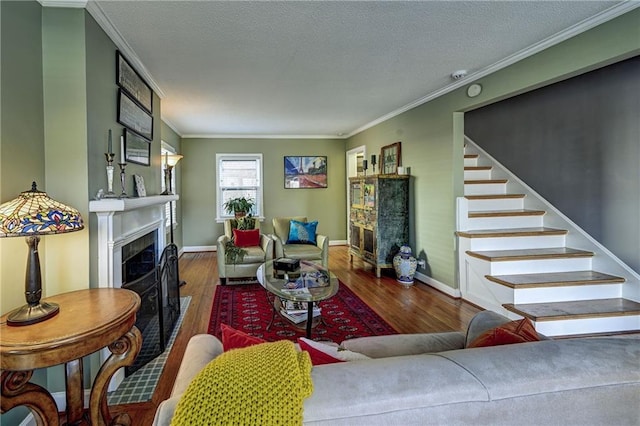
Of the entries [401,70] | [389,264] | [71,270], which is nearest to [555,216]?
[389,264]

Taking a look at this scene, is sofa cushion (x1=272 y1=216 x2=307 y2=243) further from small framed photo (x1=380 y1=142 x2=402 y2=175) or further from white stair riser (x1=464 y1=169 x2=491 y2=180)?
white stair riser (x1=464 y1=169 x2=491 y2=180)

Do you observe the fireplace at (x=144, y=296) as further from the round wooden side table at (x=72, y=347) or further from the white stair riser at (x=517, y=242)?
the white stair riser at (x=517, y=242)

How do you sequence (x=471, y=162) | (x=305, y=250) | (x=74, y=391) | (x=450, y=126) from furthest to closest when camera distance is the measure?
(x=471, y=162), (x=305, y=250), (x=450, y=126), (x=74, y=391)

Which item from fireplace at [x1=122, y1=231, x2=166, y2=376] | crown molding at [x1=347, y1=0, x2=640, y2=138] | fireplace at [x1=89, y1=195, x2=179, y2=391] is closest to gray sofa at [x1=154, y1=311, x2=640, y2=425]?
fireplace at [x1=89, y1=195, x2=179, y2=391]

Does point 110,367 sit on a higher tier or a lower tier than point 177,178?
lower

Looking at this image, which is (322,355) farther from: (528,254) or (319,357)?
(528,254)

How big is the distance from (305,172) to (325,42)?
4.55m

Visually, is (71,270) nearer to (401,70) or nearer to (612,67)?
(401,70)

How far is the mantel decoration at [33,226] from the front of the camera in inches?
49.9

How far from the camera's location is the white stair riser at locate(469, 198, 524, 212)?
4.10 meters

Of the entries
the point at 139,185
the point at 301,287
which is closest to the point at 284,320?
the point at 301,287

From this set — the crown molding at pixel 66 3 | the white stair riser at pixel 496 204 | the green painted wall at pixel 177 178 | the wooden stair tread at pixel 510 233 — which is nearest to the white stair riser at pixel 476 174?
the white stair riser at pixel 496 204

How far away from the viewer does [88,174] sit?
75.8 inches

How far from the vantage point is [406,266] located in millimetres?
4414
